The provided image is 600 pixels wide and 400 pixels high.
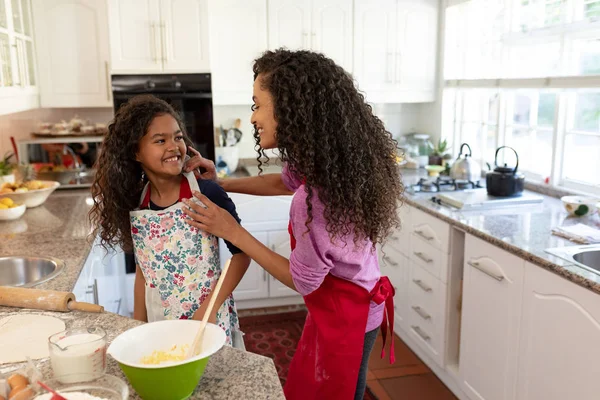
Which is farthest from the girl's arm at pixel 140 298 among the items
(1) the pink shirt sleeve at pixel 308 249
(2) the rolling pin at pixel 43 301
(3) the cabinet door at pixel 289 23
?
(3) the cabinet door at pixel 289 23

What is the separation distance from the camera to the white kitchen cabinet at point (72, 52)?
3.29 m

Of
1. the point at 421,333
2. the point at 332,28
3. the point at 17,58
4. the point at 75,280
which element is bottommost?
the point at 421,333

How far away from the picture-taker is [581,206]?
245 cm

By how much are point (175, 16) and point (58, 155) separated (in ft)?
3.50

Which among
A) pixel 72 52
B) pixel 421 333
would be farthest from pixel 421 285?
pixel 72 52

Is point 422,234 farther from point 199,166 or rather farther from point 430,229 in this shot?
point 199,166

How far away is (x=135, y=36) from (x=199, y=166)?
6.35ft

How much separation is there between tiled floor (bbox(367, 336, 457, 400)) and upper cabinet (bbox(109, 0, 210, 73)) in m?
2.01

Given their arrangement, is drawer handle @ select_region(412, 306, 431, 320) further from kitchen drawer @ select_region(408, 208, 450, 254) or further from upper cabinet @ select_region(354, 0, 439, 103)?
upper cabinet @ select_region(354, 0, 439, 103)

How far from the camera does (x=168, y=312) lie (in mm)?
1556

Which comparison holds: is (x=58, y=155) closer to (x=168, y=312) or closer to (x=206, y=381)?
(x=168, y=312)

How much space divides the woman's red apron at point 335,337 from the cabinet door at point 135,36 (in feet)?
7.24

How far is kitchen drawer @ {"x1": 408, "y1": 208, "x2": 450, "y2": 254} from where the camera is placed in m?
2.57

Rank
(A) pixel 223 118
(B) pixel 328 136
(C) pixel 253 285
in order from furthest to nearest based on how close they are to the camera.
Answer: (A) pixel 223 118 → (C) pixel 253 285 → (B) pixel 328 136
